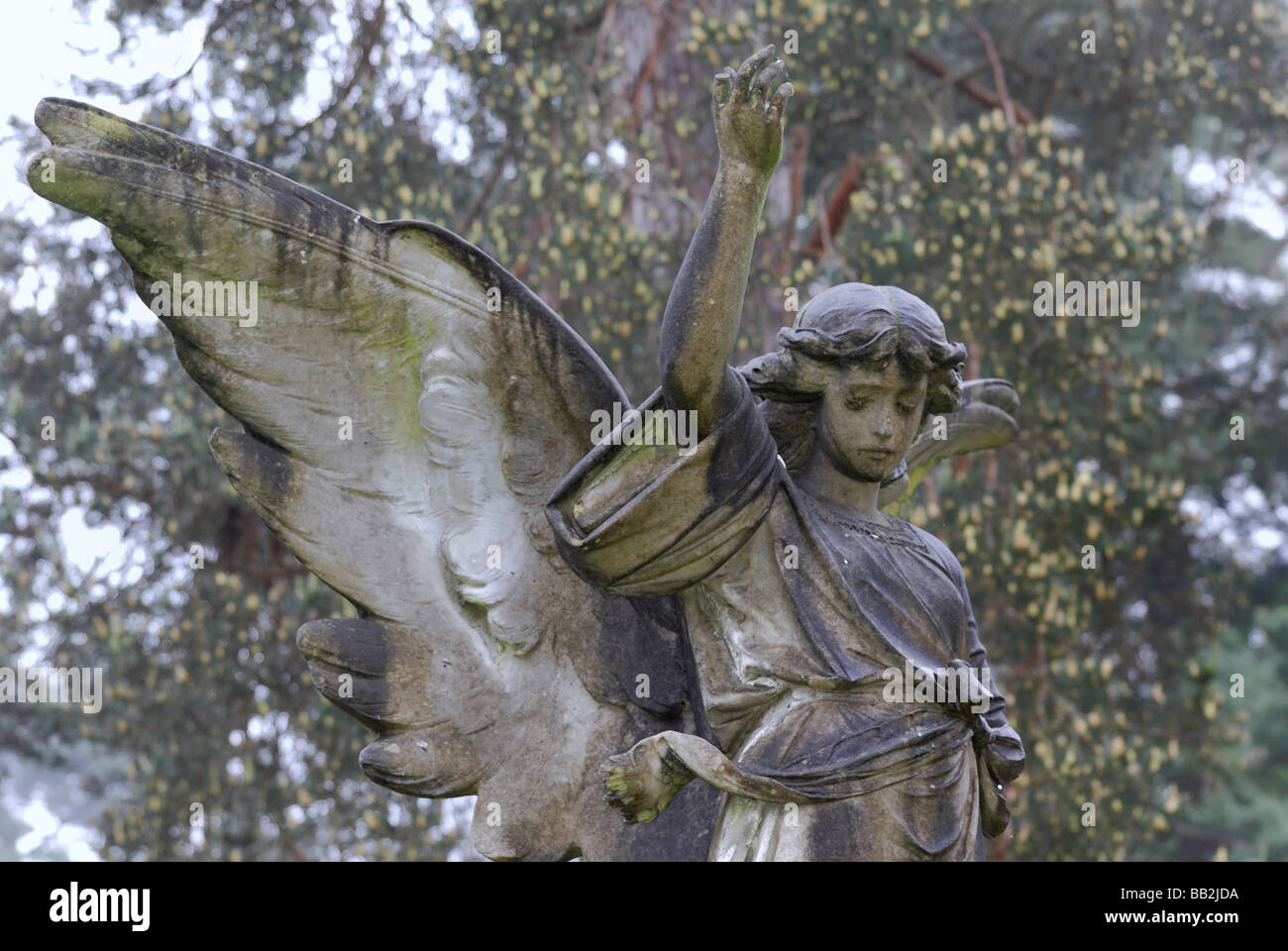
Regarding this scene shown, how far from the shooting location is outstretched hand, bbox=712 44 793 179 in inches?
125

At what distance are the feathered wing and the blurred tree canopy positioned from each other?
17.8ft

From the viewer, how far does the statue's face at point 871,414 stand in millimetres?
3596

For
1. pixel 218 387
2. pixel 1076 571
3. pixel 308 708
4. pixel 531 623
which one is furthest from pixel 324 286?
pixel 1076 571

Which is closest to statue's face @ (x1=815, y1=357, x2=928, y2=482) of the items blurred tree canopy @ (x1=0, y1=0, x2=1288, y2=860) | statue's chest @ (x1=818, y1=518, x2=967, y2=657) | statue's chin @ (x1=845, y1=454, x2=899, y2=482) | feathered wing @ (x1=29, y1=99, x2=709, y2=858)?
statue's chin @ (x1=845, y1=454, x2=899, y2=482)

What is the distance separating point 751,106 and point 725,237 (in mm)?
244

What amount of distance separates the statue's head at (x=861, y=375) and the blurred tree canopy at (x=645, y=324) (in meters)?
5.61

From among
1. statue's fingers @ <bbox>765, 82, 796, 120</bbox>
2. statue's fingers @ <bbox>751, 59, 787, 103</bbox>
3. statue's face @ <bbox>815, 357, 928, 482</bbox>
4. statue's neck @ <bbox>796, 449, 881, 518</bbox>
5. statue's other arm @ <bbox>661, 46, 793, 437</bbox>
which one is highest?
statue's fingers @ <bbox>751, 59, 787, 103</bbox>

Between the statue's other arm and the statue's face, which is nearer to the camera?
the statue's other arm

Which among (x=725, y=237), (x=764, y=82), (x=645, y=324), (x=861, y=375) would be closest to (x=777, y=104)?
(x=764, y=82)

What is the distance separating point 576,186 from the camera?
10312 mm

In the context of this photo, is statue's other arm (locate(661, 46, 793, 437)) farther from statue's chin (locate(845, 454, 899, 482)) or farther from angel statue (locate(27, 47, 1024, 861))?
statue's chin (locate(845, 454, 899, 482))

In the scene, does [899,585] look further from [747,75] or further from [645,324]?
[645,324]

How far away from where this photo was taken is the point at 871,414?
363cm

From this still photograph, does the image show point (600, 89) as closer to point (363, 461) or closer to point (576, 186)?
point (576, 186)
